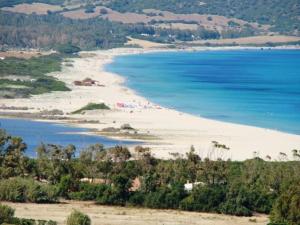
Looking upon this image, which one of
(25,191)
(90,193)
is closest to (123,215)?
(90,193)

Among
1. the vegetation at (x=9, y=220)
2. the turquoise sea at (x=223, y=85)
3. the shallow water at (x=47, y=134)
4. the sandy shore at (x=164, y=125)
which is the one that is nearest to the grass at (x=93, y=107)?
the sandy shore at (x=164, y=125)

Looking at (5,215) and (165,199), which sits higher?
(5,215)

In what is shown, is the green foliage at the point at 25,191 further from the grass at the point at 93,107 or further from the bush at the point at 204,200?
the grass at the point at 93,107

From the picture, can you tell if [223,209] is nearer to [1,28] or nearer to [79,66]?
[79,66]

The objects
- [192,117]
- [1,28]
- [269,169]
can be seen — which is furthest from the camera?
[1,28]

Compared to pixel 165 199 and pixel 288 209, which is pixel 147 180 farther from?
pixel 288 209

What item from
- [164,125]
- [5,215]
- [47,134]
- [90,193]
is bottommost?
[47,134]

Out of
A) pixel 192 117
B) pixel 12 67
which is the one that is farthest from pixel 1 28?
pixel 192 117
